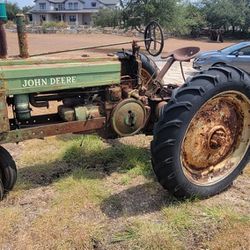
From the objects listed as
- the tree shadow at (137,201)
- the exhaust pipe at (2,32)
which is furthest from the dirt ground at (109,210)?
the exhaust pipe at (2,32)

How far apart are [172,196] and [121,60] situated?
1.76 meters

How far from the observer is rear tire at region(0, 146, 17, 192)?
390cm

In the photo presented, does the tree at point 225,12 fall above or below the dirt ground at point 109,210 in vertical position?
above

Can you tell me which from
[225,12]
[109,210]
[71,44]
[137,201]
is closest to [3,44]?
[109,210]

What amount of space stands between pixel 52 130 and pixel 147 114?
1.15m

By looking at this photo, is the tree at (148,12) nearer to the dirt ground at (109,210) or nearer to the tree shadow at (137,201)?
the dirt ground at (109,210)

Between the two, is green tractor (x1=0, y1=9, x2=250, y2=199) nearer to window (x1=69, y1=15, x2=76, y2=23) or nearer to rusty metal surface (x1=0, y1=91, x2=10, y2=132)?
rusty metal surface (x1=0, y1=91, x2=10, y2=132)

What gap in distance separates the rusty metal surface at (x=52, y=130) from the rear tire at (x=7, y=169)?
7.4 inches

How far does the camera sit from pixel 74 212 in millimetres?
3738

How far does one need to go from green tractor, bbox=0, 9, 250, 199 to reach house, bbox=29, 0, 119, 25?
79.9 m

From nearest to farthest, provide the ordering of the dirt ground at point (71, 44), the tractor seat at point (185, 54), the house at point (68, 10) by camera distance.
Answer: the tractor seat at point (185, 54) < the dirt ground at point (71, 44) < the house at point (68, 10)

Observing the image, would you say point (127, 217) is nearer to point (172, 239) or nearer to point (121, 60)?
point (172, 239)

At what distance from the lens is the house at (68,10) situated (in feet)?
272

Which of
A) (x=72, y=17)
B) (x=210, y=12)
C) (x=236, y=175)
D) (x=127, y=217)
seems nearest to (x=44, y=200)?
(x=127, y=217)
